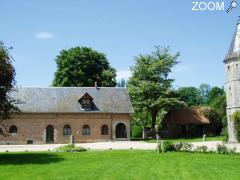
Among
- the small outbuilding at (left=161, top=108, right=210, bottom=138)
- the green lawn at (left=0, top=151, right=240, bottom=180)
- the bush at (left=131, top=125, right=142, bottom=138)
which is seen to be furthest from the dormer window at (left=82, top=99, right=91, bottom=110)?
the green lawn at (left=0, top=151, right=240, bottom=180)

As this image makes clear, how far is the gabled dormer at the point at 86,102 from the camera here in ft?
150

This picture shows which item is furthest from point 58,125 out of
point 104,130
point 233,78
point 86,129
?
point 233,78

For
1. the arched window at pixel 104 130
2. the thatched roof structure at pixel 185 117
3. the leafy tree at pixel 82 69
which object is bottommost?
the arched window at pixel 104 130

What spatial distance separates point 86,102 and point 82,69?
12.3 metres

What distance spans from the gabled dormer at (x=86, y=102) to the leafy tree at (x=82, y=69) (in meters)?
11.2

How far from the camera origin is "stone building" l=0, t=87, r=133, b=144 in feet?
145

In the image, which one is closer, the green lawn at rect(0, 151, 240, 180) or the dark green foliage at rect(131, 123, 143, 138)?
the green lawn at rect(0, 151, 240, 180)

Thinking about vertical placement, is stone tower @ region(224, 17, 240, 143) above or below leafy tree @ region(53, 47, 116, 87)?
below

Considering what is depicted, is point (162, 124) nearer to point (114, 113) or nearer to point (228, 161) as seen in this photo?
point (114, 113)

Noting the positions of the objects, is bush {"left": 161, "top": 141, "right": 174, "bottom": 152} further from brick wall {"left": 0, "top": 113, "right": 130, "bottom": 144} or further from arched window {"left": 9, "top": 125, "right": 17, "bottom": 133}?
arched window {"left": 9, "top": 125, "right": 17, "bottom": 133}

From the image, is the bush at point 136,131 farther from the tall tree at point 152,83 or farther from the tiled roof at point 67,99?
the tiled roof at point 67,99

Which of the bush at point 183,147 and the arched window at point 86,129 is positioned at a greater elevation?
the arched window at point 86,129

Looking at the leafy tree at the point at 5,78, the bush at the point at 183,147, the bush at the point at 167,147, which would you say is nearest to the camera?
the leafy tree at the point at 5,78

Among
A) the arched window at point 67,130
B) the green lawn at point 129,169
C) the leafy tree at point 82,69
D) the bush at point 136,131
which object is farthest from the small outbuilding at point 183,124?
the green lawn at point 129,169
